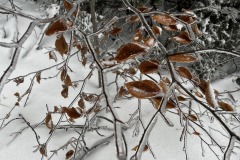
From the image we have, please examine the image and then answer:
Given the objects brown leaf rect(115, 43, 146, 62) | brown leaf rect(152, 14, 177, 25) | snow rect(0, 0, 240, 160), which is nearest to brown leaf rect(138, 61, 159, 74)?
brown leaf rect(115, 43, 146, 62)

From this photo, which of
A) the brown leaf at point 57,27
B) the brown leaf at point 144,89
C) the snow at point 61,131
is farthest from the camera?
the snow at point 61,131

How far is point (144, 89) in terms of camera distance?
49 cm

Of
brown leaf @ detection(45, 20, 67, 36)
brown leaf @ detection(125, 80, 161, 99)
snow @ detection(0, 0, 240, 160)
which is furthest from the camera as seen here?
snow @ detection(0, 0, 240, 160)

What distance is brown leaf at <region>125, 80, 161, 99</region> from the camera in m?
0.48

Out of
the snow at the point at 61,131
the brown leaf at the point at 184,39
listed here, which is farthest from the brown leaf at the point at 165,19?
the snow at the point at 61,131

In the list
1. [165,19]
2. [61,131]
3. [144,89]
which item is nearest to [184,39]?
[165,19]

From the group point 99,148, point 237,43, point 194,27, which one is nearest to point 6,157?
point 99,148

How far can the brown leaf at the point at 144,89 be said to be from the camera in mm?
481

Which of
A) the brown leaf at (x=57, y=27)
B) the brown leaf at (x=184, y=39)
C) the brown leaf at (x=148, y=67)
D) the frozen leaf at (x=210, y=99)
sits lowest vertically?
the frozen leaf at (x=210, y=99)

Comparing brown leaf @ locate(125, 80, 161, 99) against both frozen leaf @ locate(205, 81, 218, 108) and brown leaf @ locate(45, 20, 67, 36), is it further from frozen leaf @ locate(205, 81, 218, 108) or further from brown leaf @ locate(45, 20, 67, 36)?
brown leaf @ locate(45, 20, 67, 36)

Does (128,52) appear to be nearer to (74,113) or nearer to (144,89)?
(144,89)

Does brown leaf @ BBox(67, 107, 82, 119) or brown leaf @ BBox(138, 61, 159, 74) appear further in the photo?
brown leaf @ BBox(67, 107, 82, 119)

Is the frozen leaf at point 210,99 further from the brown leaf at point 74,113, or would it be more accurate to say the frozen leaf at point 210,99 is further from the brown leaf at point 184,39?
the brown leaf at point 74,113

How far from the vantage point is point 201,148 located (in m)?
1.52
